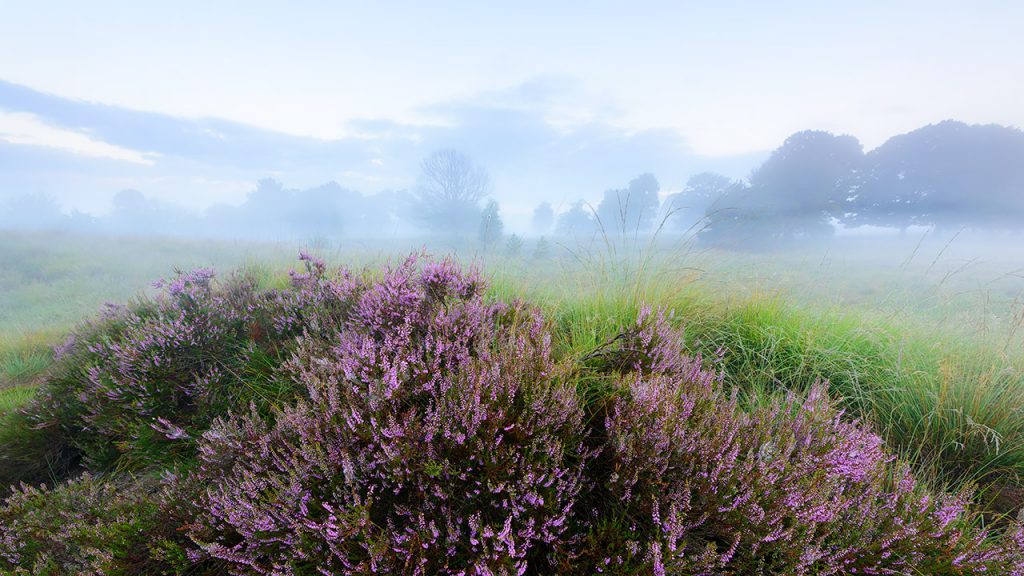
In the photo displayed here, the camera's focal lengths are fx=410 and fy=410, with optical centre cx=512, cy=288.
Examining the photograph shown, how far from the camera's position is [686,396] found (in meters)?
1.86

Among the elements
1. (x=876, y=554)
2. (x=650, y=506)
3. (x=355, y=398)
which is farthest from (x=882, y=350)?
(x=355, y=398)

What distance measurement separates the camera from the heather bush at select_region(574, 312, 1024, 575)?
1.41 metres

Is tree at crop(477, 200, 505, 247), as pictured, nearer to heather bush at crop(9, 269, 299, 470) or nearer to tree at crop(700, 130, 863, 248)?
heather bush at crop(9, 269, 299, 470)

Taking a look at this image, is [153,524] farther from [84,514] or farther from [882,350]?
[882,350]

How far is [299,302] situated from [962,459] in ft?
17.1

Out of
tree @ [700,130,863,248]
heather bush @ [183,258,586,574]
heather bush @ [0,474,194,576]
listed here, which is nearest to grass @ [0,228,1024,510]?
heather bush @ [183,258,586,574]

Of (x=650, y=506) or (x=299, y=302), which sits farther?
(x=299, y=302)

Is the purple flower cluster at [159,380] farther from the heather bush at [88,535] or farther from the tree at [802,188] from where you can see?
the tree at [802,188]

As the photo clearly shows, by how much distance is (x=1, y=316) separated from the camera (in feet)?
39.3

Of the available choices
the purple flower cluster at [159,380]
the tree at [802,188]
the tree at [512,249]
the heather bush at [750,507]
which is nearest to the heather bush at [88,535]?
the purple flower cluster at [159,380]

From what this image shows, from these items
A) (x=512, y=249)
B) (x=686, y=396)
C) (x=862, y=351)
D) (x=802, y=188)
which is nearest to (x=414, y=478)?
(x=686, y=396)

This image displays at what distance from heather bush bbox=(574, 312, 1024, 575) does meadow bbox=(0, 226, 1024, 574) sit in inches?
0.6

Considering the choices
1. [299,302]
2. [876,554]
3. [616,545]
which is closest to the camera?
[616,545]

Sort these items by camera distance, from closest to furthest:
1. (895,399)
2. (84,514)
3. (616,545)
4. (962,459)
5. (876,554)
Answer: (616,545), (876,554), (84,514), (962,459), (895,399)
